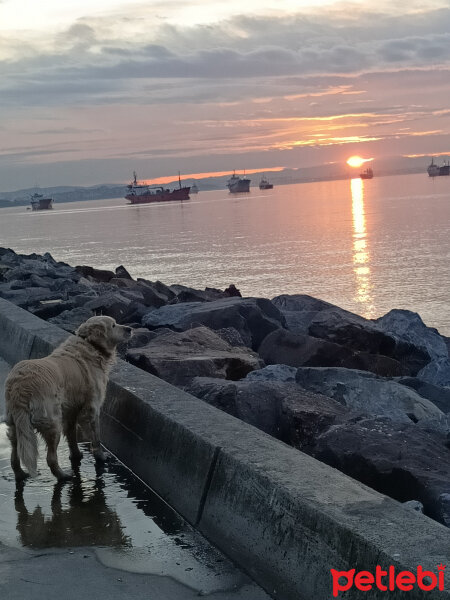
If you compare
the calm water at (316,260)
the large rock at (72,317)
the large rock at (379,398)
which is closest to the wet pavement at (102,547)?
the large rock at (379,398)

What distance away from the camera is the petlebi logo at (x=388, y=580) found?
9.32 ft

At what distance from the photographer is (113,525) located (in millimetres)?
4445

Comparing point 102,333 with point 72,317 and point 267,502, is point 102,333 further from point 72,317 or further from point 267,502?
point 72,317

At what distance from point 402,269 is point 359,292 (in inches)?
232

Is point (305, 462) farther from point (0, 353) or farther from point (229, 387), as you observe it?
point (0, 353)

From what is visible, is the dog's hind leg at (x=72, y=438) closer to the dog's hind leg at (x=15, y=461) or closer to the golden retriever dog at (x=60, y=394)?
the golden retriever dog at (x=60, y=394)

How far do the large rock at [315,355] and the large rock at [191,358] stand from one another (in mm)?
→ 905

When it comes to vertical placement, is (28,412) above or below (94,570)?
above

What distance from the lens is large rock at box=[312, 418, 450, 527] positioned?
4758 mm

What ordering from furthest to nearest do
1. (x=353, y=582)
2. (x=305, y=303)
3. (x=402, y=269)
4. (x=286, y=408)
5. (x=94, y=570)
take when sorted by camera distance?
(x=402, y=269)
(x=305, y=303)
(x=286, y=408)
(x=94, y=570)
(x=353, y=582)

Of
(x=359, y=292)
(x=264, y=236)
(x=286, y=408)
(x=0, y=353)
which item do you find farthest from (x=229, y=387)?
(x=264, y=236)

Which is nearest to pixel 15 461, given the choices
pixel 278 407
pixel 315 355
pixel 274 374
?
pixel 278 407

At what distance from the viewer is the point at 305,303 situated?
1520 cm

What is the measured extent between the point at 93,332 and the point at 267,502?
236 centimetres
